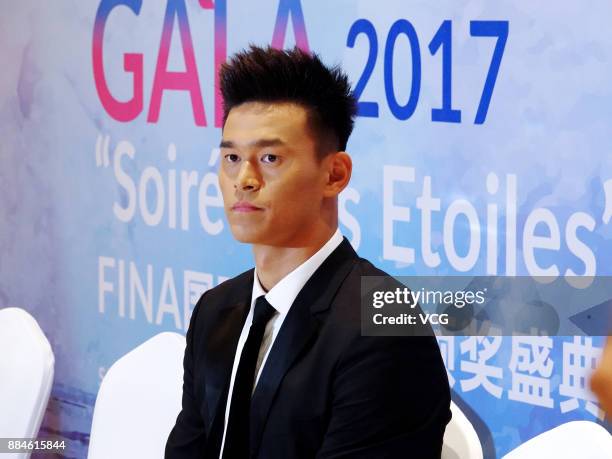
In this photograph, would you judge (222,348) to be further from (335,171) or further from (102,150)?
(102,150)

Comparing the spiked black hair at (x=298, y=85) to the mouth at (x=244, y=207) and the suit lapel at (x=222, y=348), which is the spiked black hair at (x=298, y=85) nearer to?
the mouth at (x=244, y=207)

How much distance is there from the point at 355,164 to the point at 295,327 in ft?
3.43

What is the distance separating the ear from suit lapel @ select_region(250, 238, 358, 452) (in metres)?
0.16

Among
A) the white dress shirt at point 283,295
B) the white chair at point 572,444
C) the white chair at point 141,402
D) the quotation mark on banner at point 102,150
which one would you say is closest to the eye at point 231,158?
the white dress shirt at point 283,295

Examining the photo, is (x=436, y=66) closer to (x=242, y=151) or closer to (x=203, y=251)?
(x=242, y=151)

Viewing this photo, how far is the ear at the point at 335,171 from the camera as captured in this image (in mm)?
2189

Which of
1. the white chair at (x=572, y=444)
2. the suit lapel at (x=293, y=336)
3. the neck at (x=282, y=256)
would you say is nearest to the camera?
the white chair at (x=572, y=444)

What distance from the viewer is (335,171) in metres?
2.19

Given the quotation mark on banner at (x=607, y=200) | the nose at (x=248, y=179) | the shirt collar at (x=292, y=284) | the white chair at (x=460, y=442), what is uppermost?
the nose at (x=248, y=179)

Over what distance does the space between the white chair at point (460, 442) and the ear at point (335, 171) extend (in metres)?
0.50

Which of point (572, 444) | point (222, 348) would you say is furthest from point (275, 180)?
point (572, 444)

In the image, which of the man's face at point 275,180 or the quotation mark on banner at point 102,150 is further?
the quotation mark on banner at point 102,150

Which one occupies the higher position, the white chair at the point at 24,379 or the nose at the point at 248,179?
the nose at the point at 248,179

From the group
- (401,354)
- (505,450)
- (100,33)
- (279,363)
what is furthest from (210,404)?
(100,33)
